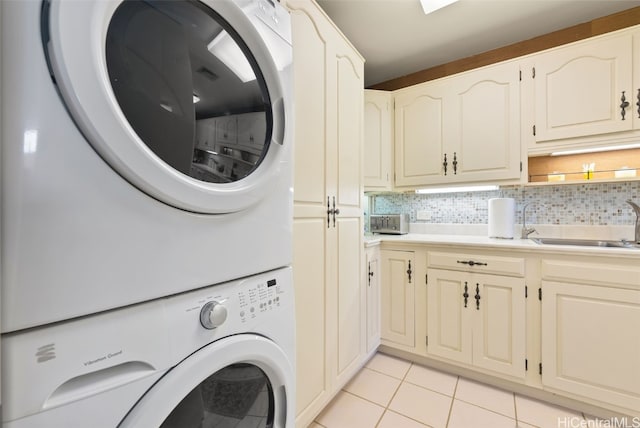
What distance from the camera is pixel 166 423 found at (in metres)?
0.51

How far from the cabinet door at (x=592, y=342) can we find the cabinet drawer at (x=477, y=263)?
163 mm

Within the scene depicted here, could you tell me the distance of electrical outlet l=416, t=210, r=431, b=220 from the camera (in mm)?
2400

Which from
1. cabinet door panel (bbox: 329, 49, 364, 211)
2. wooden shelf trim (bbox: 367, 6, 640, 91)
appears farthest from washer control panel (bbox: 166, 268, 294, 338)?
wooden shelf trim (bbox: 367, 6, 640, 91)

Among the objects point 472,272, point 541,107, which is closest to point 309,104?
point 472,272

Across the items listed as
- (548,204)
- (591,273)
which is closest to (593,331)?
(591,273)

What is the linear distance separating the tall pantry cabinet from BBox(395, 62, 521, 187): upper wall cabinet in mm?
700

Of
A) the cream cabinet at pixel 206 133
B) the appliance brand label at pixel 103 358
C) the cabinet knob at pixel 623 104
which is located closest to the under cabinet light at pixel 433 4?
the cabinet knob at pixel 623 104

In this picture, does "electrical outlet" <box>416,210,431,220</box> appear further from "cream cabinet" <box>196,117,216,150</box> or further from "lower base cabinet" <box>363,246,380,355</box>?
"cream cabinet" <box>196,117,216,150</box>

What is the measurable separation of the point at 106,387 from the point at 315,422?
131 centimetres

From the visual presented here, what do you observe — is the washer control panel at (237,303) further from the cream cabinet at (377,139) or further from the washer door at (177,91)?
the cream cabinet at (377,139)

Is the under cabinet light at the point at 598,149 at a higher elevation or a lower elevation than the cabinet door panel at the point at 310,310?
higher

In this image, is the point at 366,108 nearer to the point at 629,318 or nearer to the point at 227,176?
the point at 227,176

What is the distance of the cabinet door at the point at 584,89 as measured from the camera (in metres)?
1.53

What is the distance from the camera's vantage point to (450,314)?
1768mm
